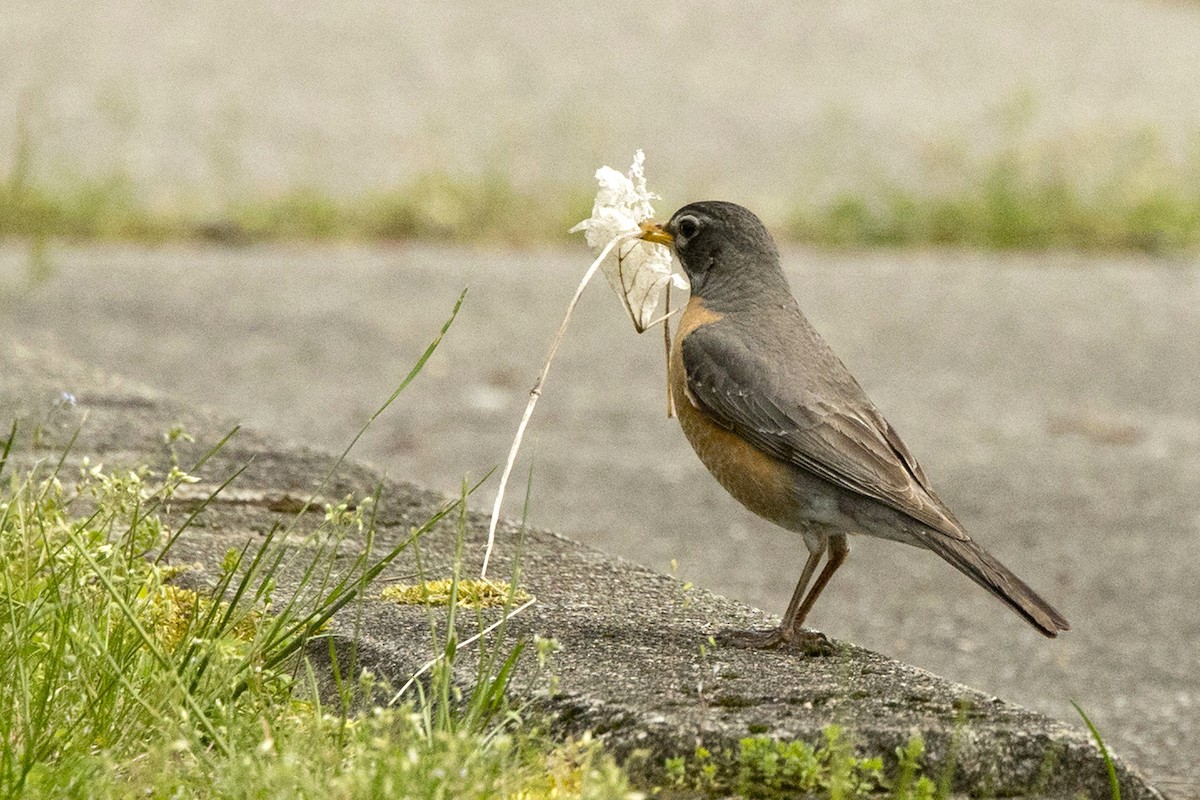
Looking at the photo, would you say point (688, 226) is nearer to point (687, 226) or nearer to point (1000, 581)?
point (687, 226)

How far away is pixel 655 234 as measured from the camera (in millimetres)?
3918

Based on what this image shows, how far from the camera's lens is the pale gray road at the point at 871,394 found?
5570mm

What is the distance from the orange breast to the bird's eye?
35cm

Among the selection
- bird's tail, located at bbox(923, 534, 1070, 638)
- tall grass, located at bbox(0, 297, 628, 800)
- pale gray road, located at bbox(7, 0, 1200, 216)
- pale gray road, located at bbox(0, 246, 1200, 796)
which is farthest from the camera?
pale gray road, located at bbox(7, 0, 1200, 216)

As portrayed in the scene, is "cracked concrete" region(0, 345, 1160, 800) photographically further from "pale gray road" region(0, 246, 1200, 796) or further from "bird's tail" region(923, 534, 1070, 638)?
"pale gray road" region(0, 246, 1200, 796)

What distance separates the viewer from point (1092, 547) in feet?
20.5

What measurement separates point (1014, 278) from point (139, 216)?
4888 mm

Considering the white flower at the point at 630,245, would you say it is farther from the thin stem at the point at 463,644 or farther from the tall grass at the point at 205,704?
the tall grass at the point at 205,704

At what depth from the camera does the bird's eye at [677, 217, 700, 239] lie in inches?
160

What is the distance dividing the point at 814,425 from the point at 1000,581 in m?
0.55

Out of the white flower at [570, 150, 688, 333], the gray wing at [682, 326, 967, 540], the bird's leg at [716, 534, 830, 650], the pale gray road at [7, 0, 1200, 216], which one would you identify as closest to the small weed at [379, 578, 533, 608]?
the bird's leg at [716, 534, 830, 650]

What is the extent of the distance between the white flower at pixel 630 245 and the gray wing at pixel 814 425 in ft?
0.81

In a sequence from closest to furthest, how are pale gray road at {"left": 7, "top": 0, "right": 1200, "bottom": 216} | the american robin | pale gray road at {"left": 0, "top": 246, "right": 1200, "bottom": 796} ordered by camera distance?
the american robin < pale gray road at {"left": 0, "top": 246, "right": 1200, "bottom": 796} < pale gray road at {"left": 7, "top": 0, "right": 1200, "bottom": 216}

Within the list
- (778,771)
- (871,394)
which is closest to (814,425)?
(778,771)
